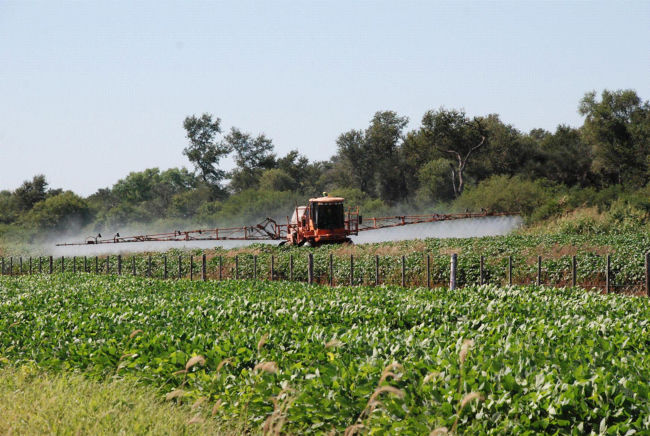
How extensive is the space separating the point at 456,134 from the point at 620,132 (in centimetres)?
1549

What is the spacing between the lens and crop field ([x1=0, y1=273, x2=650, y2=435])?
5445 millimetres

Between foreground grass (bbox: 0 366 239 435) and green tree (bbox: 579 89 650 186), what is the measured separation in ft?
203

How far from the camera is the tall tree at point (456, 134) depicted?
6925 centimetres

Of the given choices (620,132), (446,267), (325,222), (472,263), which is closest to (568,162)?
(620,132)

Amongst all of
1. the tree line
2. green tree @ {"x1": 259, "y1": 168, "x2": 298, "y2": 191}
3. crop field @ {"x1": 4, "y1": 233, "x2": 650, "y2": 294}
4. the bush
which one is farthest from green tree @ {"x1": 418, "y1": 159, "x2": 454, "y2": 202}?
crop field @ {"x1": 4, "y1": 233, "x2": 650, "y2": 294}

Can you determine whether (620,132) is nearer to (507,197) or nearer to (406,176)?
(507,197)

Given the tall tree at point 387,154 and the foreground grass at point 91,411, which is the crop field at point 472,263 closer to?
the foreground grass at point 91,411

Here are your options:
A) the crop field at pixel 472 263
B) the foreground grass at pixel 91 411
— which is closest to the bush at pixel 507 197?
the crop field at pixel 472 263

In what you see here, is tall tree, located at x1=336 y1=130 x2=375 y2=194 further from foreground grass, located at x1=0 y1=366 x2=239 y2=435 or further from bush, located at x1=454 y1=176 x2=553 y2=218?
foreground grass, located at x1=0 y1=366 x2=239 y2=435

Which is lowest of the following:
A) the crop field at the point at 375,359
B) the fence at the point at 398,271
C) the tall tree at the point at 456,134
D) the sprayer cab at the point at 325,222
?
the fence at the point at 398,271

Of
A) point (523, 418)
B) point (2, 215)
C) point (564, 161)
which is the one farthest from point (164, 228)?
point (523, 418)

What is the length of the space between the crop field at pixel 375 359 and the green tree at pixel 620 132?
5404 cm

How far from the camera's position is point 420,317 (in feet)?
37.3

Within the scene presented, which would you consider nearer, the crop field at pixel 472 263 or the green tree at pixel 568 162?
the crop field at pixel 472 263
